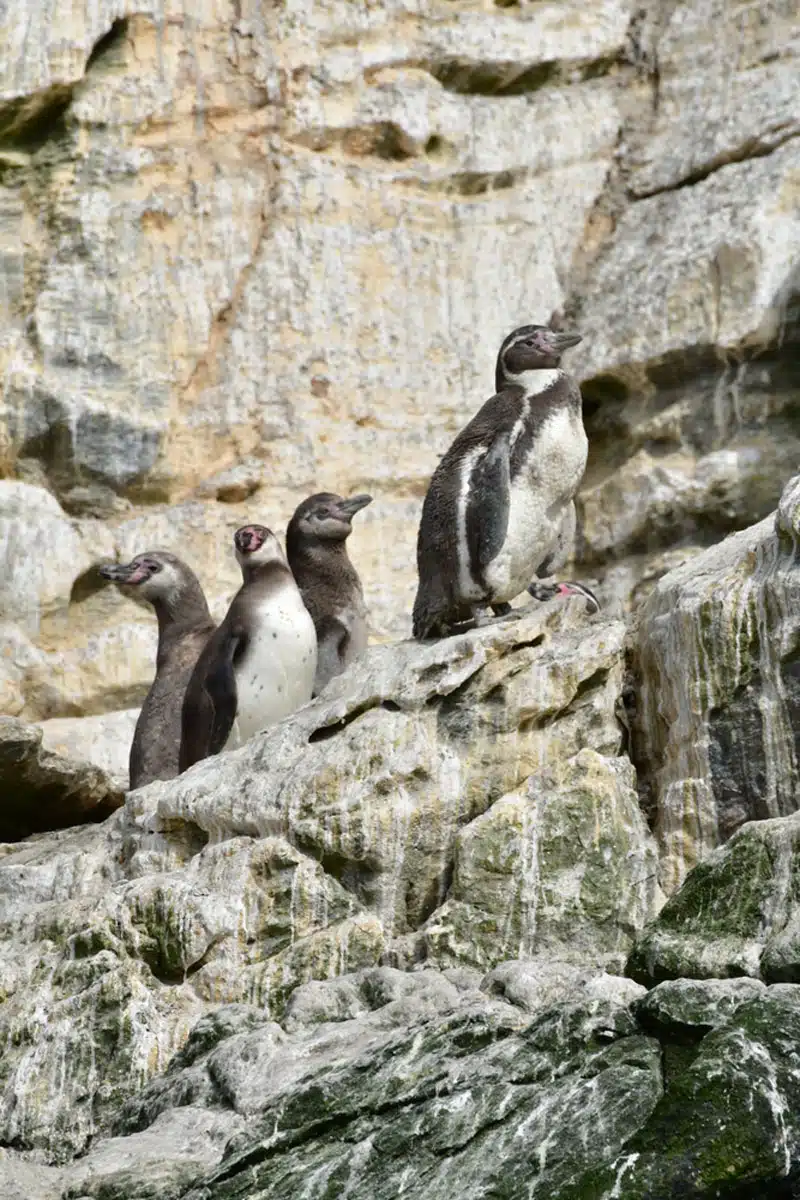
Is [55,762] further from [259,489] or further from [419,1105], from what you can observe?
[419,1105]

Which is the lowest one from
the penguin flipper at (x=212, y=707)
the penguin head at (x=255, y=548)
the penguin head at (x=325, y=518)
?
the penguin flipper at (x=212, y=707)

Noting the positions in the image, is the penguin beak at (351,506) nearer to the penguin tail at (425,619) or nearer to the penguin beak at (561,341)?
the penguin beak at (561,341)

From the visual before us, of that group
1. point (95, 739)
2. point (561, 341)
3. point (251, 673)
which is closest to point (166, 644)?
point (95, 739)

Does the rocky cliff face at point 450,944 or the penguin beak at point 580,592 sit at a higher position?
the penguin beak at point 580,592

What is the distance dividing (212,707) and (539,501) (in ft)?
6.81

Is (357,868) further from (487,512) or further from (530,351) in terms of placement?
(530,351)

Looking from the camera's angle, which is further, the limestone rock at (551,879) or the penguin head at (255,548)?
the penguin head at (255,548)

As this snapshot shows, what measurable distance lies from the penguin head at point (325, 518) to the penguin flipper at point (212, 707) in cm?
106

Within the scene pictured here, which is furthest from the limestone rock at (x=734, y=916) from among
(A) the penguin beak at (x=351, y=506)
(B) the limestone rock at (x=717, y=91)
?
(B) the limestone rock at (x=717, y=91)

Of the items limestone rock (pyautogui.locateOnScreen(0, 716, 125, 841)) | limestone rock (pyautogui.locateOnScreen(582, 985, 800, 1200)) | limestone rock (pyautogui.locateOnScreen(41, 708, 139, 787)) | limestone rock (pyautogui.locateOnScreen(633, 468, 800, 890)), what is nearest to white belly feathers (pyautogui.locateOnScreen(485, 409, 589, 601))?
limestone rock (pyautogui.locateOnScreen(633, 468, 800, 890))

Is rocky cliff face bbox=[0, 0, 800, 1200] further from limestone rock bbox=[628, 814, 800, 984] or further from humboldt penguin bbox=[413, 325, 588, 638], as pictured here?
humboldt penguin bbox=[413, 325, 588, 638]

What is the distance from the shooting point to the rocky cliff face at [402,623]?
657 centimetres

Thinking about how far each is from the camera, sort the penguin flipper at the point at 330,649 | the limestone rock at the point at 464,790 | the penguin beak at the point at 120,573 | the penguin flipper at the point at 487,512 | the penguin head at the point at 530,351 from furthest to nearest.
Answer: the penguin beak at the point at 120,573 < the penguin flipper at the point at 330,649 < the penguin head at the point at 530,351 < the penguin flipper at the point at 487,512 < the limestone rock at the point at 464,790

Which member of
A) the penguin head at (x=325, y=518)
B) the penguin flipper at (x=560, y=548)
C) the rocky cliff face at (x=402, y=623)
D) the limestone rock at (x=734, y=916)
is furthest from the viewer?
the penguin head at (x=325, y=518)
